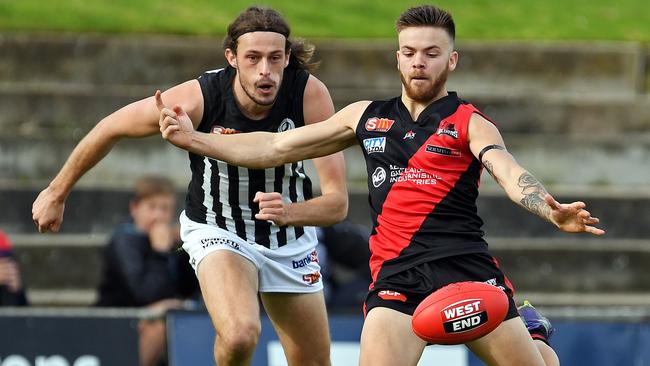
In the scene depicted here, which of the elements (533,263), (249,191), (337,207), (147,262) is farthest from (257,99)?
(533,263)

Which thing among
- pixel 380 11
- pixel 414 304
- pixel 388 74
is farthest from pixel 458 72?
pixel 414 304

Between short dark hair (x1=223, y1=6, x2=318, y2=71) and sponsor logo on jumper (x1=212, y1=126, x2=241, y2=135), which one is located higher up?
short dark hair (x1=223, y1=6, x2=318, y2=71)

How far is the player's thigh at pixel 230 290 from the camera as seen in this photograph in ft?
23.8

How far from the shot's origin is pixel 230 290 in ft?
24.0

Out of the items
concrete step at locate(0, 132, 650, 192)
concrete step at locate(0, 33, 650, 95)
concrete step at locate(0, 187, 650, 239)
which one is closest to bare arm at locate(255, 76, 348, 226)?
concrete step at locate(0, 187, 650, 239)

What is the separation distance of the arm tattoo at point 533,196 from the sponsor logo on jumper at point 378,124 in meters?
0.82

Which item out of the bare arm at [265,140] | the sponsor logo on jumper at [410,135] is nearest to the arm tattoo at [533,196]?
the sponsor logo on jumper at [410,135]

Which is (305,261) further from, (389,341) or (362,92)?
(362,92)

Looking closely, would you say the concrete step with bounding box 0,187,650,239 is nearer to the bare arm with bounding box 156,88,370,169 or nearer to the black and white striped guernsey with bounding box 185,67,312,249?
the black and white striped guernsey with bounding box 185,67,312,249

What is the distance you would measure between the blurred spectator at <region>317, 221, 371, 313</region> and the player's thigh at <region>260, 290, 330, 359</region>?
10.7ft

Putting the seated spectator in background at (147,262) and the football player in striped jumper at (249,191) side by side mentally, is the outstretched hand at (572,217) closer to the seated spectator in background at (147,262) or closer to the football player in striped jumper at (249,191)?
the football player in striped jumper at (249,191)

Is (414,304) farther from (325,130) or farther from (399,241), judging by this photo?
(325,130)

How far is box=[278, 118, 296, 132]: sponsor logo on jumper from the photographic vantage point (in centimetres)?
756

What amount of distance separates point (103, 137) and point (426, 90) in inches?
74.6
